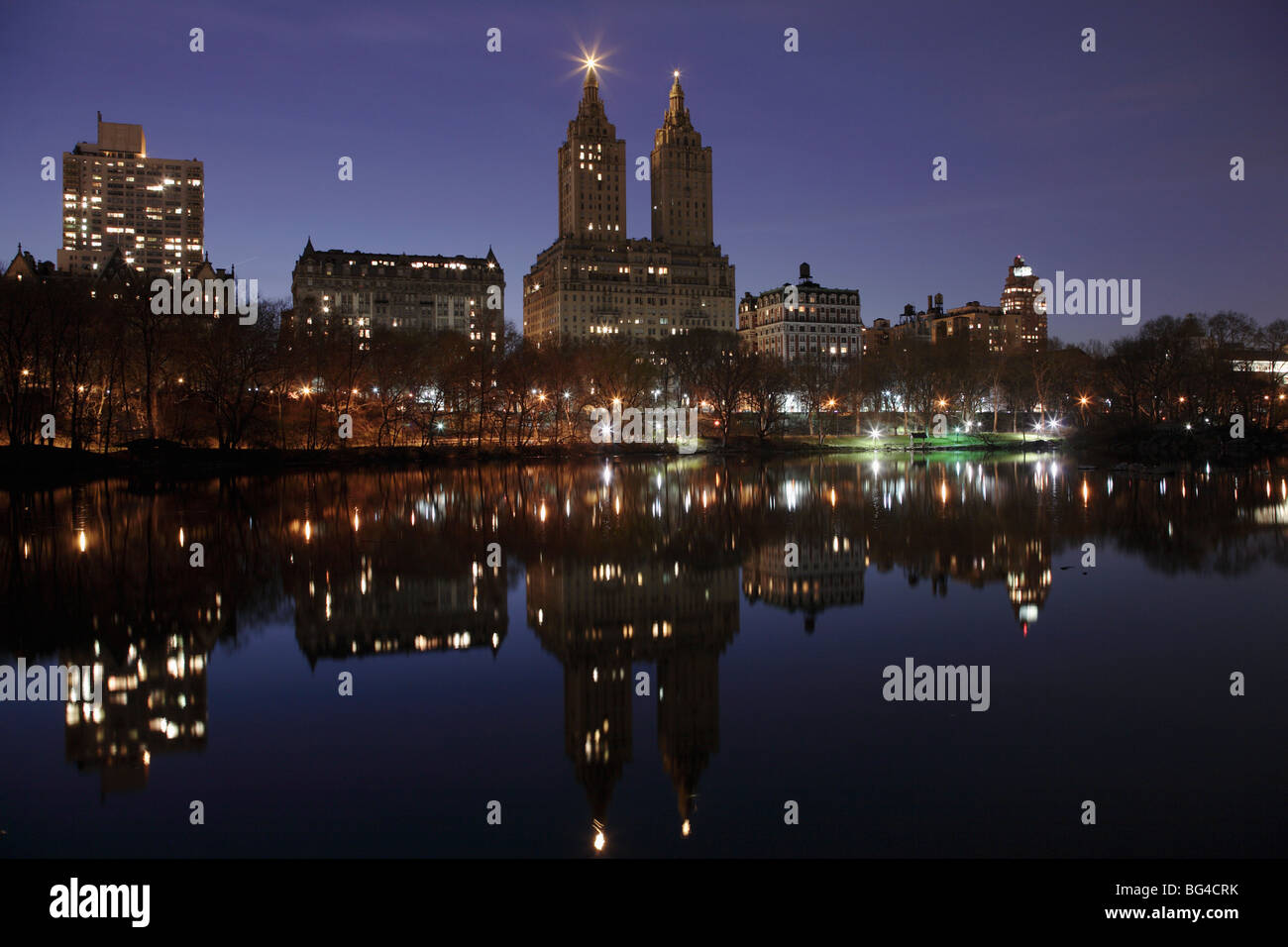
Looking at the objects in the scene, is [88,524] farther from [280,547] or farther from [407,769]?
[407,769]

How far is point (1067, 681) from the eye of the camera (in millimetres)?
10414

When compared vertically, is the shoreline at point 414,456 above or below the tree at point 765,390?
below

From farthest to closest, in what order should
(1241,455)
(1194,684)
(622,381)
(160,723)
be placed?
(622,381), (1241,455), (1194,684), (160,723)

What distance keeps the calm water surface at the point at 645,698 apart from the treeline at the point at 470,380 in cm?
4194

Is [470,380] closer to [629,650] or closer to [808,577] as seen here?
[808,577]

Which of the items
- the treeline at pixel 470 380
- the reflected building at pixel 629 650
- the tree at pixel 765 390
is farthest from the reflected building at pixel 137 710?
the tree at pixel 765 390

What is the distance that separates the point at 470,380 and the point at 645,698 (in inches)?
2918

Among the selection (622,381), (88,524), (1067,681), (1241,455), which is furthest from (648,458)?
(1067,681)

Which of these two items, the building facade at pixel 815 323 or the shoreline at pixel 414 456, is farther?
the building facade at pixel 815 323

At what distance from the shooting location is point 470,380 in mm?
81250

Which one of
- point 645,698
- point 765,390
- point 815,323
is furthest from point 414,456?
point 815,323

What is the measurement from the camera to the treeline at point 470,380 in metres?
58.2

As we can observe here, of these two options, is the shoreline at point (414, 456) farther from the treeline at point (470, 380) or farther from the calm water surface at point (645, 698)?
the calm water surface at point (645, 698)
